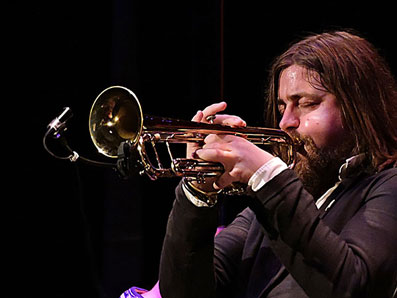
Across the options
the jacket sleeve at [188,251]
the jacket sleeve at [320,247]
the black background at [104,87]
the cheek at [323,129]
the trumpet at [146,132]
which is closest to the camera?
the jacket sleeve at [320,247]

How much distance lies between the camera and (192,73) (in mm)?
3467

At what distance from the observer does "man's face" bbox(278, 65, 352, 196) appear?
1762 mm

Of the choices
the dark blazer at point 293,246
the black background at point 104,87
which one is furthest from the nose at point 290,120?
the black background at point 104,87

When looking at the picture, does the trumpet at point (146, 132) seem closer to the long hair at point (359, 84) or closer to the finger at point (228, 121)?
the finger at point (228, 121)

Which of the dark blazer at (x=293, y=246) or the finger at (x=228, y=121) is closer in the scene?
the dark blazer at (x=293, y=246)

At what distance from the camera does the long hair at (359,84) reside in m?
1.77

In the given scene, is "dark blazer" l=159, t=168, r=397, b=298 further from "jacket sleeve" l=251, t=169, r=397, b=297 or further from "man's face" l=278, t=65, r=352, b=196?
"man's face" l=278, t=65, r=352, b=196

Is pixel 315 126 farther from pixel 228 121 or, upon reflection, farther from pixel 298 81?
pixel 228 121

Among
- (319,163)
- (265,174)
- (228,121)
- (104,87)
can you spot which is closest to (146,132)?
(228,121)

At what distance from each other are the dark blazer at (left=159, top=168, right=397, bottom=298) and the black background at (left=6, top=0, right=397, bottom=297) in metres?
0.97

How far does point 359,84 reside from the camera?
1.82 m

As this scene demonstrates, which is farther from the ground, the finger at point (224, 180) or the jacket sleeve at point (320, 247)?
the finger at point (224, 180)

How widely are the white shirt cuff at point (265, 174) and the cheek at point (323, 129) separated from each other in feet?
1.28

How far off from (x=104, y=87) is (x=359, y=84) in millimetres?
1712
